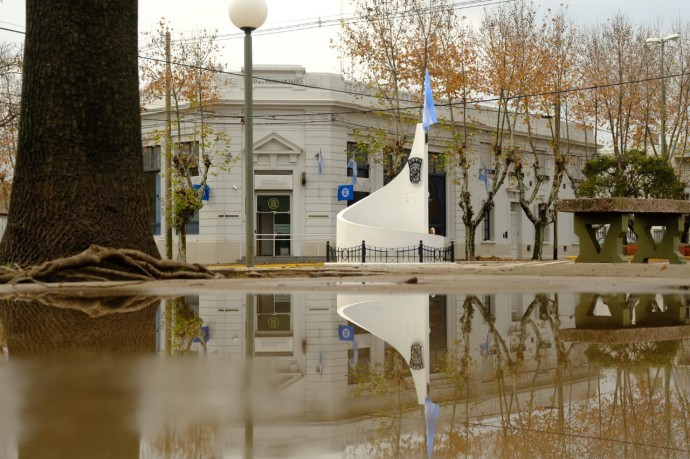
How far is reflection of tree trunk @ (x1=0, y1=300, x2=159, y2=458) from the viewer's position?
105 inches

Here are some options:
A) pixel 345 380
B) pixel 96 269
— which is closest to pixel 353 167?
pixel 96 269

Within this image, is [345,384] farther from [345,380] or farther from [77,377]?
[77,377]

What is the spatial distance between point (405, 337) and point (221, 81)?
35.1 m

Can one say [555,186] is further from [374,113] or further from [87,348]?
[87,348]

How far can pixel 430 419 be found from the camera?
9.93 feet

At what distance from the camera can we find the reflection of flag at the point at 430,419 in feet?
8.64

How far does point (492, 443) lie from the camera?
2688mm

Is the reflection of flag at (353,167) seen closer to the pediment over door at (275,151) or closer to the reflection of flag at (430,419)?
the pediment over door at (275,151)

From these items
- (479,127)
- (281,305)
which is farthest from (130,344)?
(479,127)

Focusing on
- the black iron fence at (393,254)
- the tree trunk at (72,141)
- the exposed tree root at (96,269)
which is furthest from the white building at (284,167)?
the exposed tree root at (96,269)

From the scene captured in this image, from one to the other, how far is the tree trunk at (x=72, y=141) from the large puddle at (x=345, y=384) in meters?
4.44

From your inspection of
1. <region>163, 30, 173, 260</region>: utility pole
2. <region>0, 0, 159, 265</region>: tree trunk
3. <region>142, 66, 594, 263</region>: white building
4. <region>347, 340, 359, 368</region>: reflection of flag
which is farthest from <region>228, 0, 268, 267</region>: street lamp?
<region>142, 66, 594, 263</region>: white building

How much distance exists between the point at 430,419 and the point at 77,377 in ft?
5.89

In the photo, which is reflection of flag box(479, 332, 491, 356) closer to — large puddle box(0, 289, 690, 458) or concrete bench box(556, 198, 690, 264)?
large puddle box(0, 289, 690, 458)
